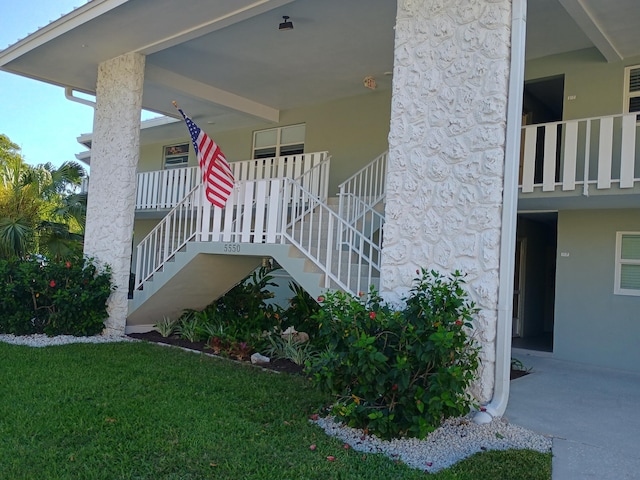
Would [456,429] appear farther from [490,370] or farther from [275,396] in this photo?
[275,396]

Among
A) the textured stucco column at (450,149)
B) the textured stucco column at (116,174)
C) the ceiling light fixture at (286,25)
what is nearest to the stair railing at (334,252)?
the textured stucco column at (450,149)

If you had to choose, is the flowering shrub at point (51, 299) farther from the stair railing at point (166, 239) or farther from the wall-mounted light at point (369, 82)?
the wall-mounted light at point (369, 82)

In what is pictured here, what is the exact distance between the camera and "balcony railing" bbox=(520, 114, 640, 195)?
22.6 feet

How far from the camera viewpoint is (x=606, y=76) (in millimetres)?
8203

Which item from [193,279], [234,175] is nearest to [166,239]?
[193,279]

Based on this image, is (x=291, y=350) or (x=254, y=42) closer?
(x=291, y=350)

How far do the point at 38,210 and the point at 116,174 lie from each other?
9.44 ft

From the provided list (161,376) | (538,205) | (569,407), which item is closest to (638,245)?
(538,205)

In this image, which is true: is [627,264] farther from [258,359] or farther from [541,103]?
[258,359]

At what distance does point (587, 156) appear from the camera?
7066mm

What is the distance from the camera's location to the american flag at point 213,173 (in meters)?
7.99

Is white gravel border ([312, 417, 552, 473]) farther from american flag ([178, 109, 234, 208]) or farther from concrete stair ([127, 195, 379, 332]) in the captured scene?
american flag ([178, 109, 234, 208])

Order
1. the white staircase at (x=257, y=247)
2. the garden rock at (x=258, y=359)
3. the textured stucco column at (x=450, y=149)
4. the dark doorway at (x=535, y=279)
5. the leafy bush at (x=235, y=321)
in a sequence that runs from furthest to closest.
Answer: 1. the dark doorway at (x=535, y=279)
2. the leafy bush at (x=235, y=321)
3. the garden rock at (x=258, y=359)
4. the white staircase at (x=257, y=247)
5. the textured stucco column at (x=450, y=149)

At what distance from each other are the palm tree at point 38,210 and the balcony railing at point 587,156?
8.39 metres
